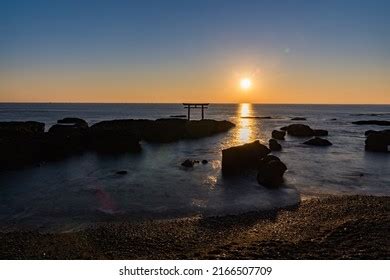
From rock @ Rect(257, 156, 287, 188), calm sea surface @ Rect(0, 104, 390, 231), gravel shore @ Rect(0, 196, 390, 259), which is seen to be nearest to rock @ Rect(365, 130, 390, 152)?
calm sea surface @ Rect(0, 104, 390, 231)

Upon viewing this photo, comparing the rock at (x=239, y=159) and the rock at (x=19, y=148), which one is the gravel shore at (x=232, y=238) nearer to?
the rock at (x=239, y=159)

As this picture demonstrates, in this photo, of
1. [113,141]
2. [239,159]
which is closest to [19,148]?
[113,141]

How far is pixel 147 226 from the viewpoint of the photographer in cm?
1565

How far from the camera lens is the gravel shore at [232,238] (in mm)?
11234

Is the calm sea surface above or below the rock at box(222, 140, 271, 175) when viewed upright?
below

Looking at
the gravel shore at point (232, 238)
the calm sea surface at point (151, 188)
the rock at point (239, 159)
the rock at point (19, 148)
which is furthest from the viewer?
the rock at point (19, 148)

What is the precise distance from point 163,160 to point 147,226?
815 inches

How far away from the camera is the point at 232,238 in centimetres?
1365

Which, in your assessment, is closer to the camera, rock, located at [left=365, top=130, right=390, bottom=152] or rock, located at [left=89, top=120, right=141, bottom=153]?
rock, located at [left=365, top=130, right=390, bottom=152]

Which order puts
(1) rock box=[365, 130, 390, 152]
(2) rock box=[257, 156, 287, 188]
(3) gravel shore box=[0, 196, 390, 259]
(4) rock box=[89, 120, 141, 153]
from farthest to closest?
(4) rock box=[89, 120, 141, 153], (1) rock box=[365, 130, 390, 152], (2) rock box=[257, 156, 287, 188], (3) gravel shore box=[0, 196, 390, 259]

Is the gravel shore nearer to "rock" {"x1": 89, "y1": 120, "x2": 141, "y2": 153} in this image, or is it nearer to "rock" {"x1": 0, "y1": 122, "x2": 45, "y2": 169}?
"rock" {"x1": 0, "y1": 122, "x2": 45, "y2": 169}

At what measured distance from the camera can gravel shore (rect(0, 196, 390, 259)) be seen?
11234 mm

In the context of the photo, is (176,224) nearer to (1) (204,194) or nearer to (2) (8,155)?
(1) (204,194)

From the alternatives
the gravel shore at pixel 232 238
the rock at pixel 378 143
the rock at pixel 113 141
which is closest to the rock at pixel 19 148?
the rock at pixel 113 141
